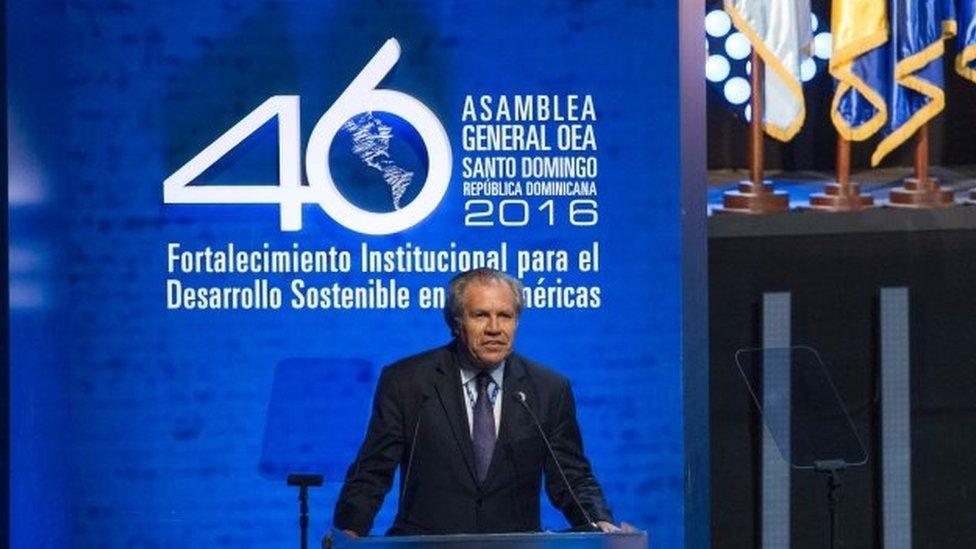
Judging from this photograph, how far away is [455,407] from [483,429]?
Result: 0.32ft

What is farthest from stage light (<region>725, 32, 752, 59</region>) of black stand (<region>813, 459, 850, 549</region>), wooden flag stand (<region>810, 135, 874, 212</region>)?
black stand (<region>813, 459, 850, 549</region>)

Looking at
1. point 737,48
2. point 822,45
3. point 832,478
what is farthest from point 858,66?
point 832,478

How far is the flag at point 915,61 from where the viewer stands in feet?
23.5

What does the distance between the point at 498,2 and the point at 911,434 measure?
2.43m

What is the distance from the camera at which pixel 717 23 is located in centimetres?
712

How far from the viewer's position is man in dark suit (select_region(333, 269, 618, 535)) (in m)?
5.02

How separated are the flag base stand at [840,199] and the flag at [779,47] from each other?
0.26 meters

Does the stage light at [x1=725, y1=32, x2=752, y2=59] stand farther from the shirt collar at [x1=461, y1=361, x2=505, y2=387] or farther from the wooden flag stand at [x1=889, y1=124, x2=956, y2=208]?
the shirt collar at [x1=461, y1=361, x2=505, y2=387]

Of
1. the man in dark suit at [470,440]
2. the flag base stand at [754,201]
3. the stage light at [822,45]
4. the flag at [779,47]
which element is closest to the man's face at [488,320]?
the man in dark suit at [470,440]

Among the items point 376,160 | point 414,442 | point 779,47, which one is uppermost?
point 779,47

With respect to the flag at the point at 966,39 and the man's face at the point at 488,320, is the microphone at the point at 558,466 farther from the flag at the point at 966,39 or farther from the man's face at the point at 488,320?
the flag at the point at 966,39

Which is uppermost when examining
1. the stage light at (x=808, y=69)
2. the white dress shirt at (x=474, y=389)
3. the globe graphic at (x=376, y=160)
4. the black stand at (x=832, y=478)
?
the stage light at (x=808, y=69)

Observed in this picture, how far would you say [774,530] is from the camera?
718 cm

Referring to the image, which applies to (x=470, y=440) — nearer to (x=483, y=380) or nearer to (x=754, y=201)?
(x=483, y=380)
